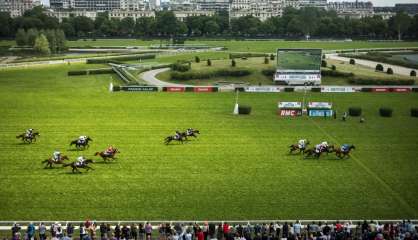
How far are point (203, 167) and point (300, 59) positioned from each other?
34808 millimetres

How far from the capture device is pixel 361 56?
9019 cm

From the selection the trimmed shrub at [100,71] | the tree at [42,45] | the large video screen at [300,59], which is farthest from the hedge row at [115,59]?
the large video screen at [300,59]

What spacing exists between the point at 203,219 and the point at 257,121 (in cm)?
2012

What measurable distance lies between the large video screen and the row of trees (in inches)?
2064

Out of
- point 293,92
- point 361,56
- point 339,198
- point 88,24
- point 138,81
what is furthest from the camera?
point 88,24

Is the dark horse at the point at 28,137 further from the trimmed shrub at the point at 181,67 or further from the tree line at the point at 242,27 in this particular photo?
the tree line at the point at 242,27

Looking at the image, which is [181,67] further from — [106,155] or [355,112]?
[106,155]

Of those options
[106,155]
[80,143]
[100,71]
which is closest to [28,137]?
[80,143]

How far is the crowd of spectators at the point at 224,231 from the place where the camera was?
1719 centimetres

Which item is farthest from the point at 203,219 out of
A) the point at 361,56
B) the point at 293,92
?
the point at 361,56

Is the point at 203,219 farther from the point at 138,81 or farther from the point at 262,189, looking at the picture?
the point at 138,81

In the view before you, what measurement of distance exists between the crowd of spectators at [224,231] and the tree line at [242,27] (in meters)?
129

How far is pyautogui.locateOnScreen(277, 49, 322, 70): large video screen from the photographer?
2336 inches

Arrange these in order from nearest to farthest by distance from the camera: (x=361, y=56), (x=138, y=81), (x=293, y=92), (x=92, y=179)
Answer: (x=92, y=179) < (x=293, y=92) < (x=138, y=81) < (x=361, y=56)
